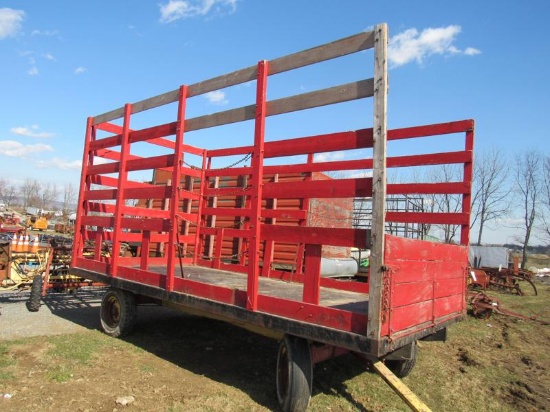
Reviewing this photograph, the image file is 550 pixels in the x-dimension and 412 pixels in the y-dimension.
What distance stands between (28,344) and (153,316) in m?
2.55

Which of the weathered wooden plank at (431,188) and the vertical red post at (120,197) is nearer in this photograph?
the weathered wooden plank at (431,188)

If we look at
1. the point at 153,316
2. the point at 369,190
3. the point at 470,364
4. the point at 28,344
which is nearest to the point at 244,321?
the point at 369,190

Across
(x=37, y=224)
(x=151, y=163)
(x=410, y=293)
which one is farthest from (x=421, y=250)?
(x=37, y=224)

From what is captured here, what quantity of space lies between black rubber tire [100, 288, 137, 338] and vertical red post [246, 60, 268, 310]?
277cm

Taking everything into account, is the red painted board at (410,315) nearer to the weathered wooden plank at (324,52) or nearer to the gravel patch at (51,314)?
the weathered wooden plank at (324,52)

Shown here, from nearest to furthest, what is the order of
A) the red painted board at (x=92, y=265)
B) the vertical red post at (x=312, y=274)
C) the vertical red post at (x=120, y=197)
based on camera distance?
the vertical red post at (x=312, y=274), the vertical red post at (x=120, y=197), the red painted board at (x=92, y=265)

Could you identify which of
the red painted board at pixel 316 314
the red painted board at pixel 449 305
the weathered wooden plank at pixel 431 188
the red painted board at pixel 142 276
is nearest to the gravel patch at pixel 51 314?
the red painted board at pixel 142 276

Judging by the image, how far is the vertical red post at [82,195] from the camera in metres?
6.84

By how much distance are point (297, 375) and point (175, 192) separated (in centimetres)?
254

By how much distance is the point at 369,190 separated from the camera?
3.25 m

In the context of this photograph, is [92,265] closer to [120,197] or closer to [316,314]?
[120,197]

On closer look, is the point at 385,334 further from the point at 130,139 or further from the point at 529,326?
the point at 529,326

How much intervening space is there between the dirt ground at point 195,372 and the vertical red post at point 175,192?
1.11 metres

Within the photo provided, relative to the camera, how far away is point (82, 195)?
6.85 metres
